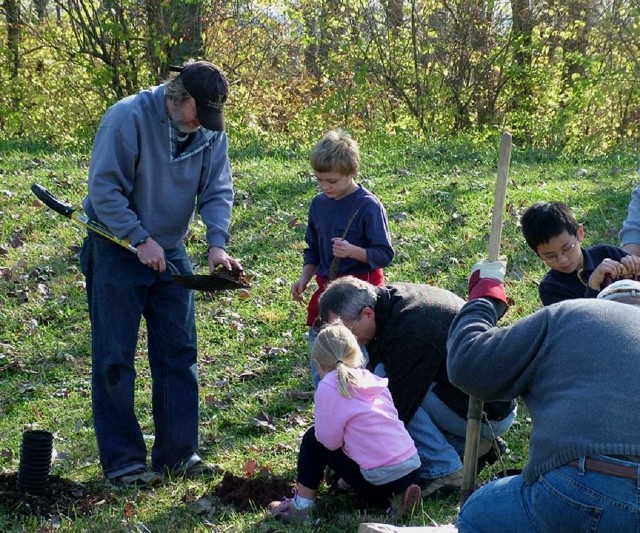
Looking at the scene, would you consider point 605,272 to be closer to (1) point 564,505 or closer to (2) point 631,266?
(2) point 631,266

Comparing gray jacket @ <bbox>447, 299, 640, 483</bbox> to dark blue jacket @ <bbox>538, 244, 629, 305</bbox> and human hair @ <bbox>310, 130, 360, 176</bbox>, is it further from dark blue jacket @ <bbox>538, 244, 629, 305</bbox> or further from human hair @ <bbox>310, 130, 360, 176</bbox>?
human hair @ <bbox>310, 130, 360, 176</bbox>

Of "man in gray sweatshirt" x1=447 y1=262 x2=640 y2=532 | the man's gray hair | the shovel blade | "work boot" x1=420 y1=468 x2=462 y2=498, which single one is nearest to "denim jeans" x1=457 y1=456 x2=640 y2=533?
"man in gray sweatshirt" x1=447 y1=262 x2=640 y2=532

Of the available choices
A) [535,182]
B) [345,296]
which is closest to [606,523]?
[345,296]

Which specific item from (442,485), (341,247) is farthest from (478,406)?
(341,247)

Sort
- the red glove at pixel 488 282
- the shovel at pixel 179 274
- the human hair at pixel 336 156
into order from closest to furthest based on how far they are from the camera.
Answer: the red glove at pixel 488 282 → the shovel at pixel 179 274 → the human hair at pixel 336 156

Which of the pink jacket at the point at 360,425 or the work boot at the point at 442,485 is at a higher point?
the pink jacket at the point at 360,425

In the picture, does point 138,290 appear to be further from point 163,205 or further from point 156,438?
point 156,438

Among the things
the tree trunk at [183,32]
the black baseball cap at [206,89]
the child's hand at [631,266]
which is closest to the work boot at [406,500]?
the child's hand at [631,266]

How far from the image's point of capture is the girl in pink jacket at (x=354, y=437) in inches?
173

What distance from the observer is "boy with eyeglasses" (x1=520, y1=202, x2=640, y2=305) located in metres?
4.47

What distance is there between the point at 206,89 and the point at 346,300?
1258mm

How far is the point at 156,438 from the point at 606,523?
3.01 meters

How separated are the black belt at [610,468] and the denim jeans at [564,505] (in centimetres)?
1

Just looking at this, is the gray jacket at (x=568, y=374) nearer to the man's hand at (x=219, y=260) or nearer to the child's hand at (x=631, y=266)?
the child's hand at (x=631, y=266)
